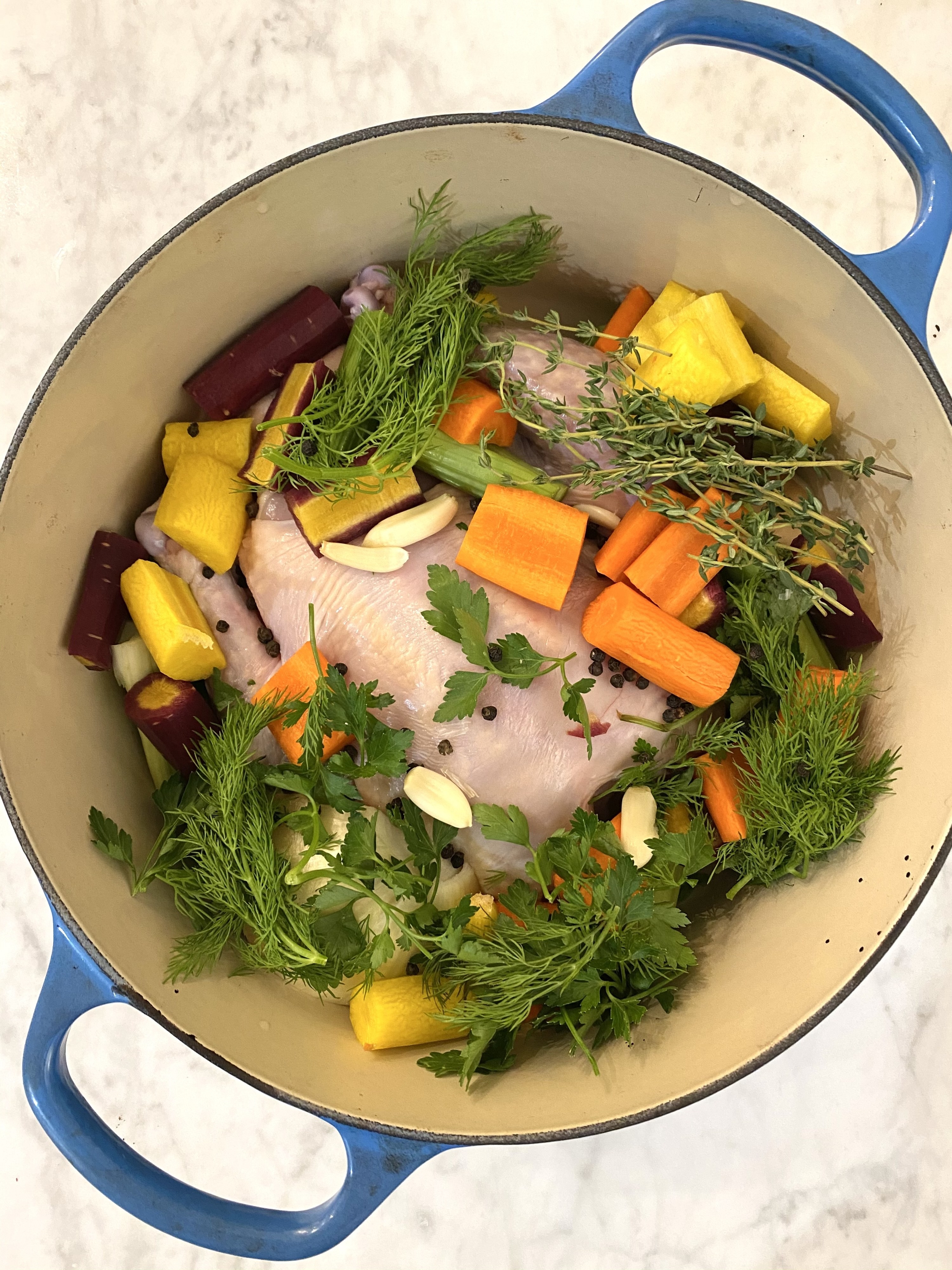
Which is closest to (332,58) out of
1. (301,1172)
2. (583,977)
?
(583,977)

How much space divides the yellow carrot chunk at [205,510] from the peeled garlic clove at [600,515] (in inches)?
26.1

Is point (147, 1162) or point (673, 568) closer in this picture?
point (147, 1162)

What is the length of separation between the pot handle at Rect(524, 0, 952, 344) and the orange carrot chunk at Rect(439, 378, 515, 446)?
0.48 m

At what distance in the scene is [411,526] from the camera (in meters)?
1.75

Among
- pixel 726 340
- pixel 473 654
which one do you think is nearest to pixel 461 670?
pixel 473 654

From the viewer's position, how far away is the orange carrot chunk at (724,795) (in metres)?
1.78

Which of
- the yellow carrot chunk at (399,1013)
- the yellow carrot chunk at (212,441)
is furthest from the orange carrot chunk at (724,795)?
the yellow carrot chunk at (212,441)

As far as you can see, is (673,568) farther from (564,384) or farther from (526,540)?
(564,384)

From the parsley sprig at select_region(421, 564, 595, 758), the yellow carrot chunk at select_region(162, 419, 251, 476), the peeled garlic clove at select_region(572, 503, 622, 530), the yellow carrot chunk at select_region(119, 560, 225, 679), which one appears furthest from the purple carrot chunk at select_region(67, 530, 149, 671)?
the peeled garlic clove at select_region(572, 503, 622, 530)

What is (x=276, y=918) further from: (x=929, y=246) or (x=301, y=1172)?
(x=929, y=246)

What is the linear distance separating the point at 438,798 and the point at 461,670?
0.24 metres

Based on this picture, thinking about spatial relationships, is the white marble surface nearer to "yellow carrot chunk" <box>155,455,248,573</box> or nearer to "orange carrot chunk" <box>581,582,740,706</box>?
"yellow carrot chunk" <box>155,455,248,573</box>

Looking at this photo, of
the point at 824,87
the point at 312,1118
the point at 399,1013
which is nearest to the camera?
the point at 824,87

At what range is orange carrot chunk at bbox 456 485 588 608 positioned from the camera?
1.74 m
